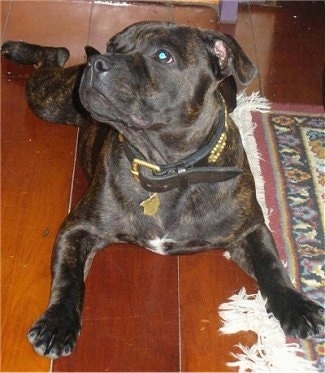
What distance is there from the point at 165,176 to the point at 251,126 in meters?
1.00

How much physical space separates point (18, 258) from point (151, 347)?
23.3 inches

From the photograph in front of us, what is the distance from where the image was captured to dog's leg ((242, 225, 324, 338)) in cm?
196

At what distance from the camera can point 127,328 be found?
2.04 metres

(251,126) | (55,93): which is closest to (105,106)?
(55,93)

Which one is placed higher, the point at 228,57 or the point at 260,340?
the point at 228,57

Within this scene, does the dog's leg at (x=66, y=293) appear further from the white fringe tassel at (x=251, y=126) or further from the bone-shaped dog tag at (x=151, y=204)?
the white fringe tassel at (x=251, y=126)

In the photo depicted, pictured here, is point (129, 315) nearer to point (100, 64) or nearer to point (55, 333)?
point (55, 333)

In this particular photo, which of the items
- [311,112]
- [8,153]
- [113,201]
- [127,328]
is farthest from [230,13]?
[127,328]

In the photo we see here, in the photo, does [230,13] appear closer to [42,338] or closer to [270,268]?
[270,268]

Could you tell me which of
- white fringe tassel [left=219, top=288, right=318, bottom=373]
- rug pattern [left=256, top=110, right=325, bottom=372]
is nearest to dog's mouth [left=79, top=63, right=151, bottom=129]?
white fringe tassel [left=219, top=288, right=318, bottom=373]

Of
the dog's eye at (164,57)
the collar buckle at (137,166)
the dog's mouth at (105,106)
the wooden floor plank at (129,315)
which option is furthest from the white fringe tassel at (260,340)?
the dog's eye at (164,57)

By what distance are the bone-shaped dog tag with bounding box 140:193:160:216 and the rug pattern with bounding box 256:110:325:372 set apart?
0.56 m

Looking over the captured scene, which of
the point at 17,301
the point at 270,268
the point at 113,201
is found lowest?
the point at 17,301

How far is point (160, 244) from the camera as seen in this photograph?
6.82 ft
